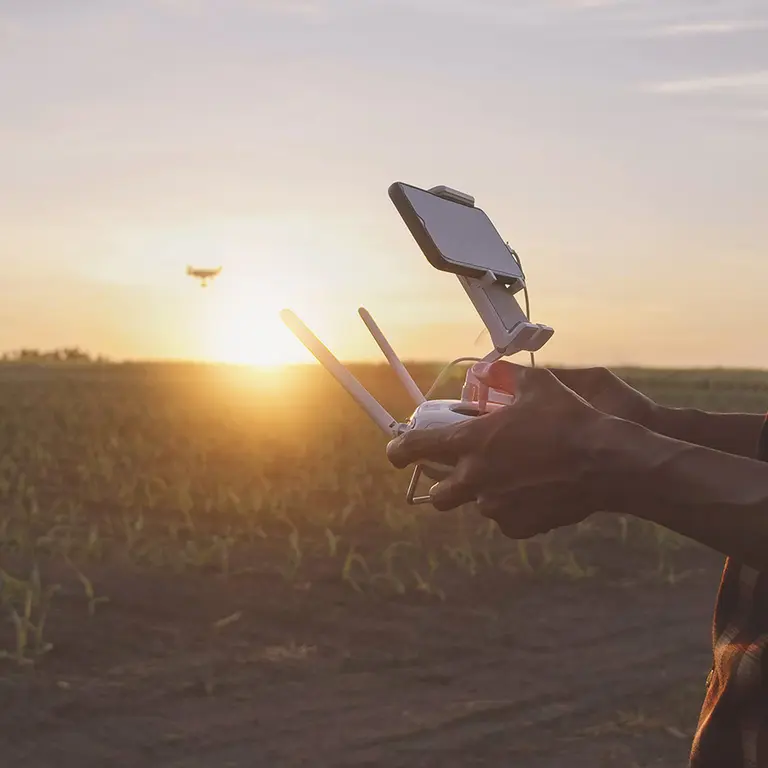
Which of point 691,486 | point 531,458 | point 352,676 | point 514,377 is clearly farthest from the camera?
point 352,676

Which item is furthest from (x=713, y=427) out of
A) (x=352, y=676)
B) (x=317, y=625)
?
(x=317, y=625)

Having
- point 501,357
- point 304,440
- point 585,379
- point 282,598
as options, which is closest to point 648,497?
point 501,357

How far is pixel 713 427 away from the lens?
2.33 m

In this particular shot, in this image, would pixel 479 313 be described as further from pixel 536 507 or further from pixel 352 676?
pixel 352 676

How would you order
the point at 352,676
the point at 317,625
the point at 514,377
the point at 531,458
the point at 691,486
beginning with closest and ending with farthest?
the point at 691,486
the point at 531,458
the point at 514,377
the point at 352,676
the point at 317,625

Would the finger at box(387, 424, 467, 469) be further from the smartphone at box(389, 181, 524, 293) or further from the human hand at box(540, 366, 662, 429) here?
the human hand at box(540, 366, 662, 429)

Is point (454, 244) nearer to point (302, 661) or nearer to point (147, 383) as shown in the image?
point (302, 661)

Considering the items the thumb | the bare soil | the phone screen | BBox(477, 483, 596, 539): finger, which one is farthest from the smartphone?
the bare soil

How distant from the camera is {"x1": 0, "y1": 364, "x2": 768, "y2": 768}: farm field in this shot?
15.6 ft

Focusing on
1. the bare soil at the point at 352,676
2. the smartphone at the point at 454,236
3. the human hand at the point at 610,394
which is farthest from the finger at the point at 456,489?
the bare soil at the point at 352,676

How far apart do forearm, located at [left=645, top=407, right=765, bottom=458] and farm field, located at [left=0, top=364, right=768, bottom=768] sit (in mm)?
2619

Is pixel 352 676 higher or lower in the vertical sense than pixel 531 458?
lower

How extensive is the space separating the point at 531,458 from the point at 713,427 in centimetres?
Answer: 82

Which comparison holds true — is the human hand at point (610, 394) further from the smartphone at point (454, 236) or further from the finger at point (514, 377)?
the finger at point (514, 377)
